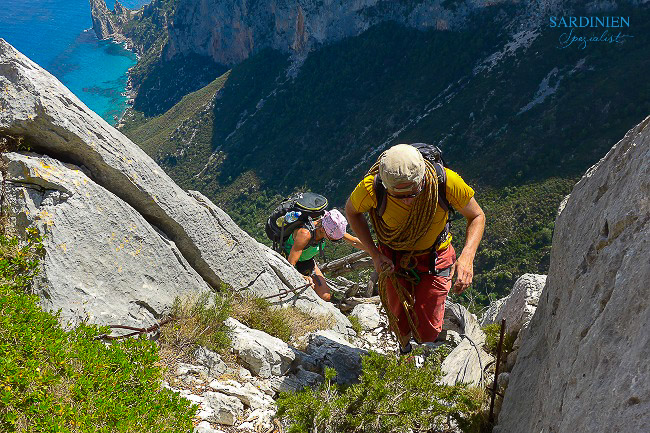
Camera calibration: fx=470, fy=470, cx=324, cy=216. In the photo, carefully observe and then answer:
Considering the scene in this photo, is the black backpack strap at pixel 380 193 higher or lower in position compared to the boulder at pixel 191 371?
higher

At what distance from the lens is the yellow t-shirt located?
4.13 metres

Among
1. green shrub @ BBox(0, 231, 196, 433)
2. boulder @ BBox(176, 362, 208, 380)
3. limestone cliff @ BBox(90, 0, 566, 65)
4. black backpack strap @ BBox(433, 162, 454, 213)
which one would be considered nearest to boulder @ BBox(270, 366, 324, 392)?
boulder @ BBox(176, 362, 208, 380)

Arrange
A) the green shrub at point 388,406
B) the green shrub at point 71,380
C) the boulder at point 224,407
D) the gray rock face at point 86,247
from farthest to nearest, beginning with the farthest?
the gray rock face at point 86,247, the boulder at point 224,407, the green shrub at point 388,406, the green shrub at point 71,380

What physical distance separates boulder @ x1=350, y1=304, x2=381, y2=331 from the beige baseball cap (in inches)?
156

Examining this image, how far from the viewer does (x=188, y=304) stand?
4.96 metres

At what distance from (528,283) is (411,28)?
10712 centimetres

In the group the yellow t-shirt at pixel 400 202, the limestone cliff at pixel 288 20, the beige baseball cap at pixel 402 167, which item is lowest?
the yellow t-shirt at pixel 400 202

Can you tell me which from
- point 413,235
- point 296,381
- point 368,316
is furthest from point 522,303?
point 368,316

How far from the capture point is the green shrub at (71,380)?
261 centimetres

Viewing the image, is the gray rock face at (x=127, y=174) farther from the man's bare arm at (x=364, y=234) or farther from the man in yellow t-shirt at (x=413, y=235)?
the man's bare arm at (x=364, y=234)

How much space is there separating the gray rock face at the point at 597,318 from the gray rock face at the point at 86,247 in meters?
3.49

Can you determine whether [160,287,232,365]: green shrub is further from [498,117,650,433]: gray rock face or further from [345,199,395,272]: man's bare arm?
[498,117,650,433]: gray rock face

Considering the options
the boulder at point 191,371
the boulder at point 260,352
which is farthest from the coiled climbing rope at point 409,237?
the boulder at point 191,371

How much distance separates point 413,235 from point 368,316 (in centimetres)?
362
